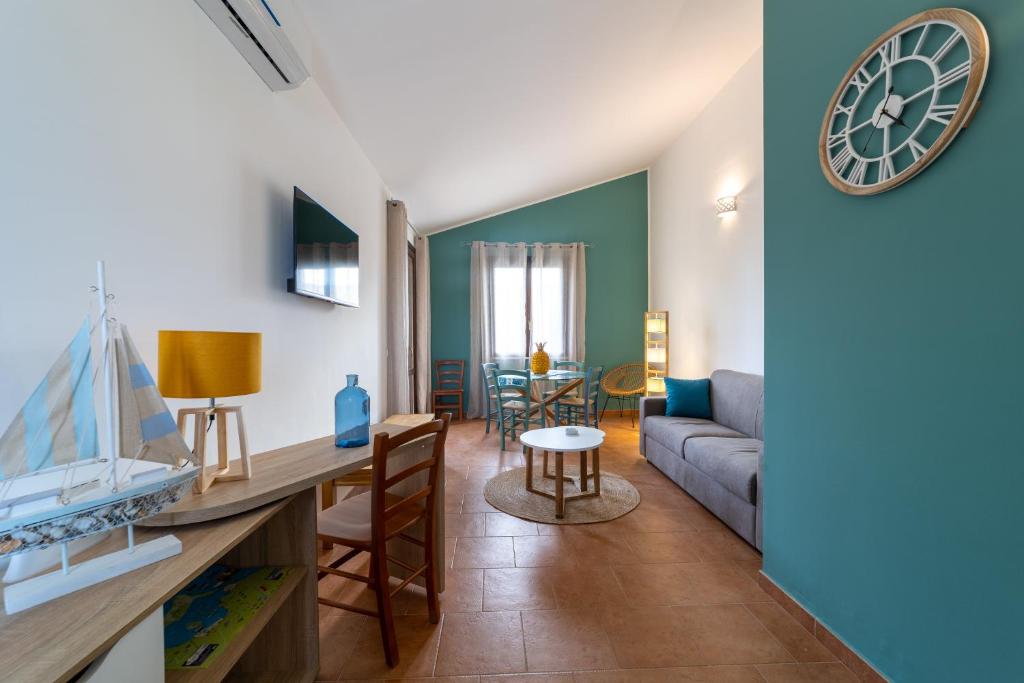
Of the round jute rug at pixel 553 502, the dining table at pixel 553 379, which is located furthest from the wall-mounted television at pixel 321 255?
the dining table at pixel 553 379

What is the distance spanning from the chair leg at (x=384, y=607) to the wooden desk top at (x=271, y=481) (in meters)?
0.35

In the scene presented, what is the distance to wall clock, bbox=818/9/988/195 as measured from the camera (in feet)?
3.67

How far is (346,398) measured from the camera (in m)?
1.70

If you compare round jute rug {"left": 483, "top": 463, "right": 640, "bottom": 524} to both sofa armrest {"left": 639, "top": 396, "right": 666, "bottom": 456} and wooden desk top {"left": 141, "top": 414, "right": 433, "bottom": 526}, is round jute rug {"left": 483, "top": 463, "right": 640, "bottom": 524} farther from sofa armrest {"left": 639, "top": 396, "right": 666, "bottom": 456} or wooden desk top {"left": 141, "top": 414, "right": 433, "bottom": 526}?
wooden desk top {"left": 141, "top": 414, "right": 433, "bottom": 526}

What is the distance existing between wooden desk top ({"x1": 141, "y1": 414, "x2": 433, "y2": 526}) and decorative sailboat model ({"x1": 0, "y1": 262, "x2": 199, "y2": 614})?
128 millimetres

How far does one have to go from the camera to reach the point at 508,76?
293cm

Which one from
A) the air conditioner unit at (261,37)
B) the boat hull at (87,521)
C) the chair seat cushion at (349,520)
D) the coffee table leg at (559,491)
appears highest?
the air conditioner unit at (261,37)

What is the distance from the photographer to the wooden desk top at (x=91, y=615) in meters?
0.61

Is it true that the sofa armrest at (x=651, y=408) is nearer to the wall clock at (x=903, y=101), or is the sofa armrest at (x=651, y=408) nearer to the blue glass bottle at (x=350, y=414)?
the wall clock at (x=903, y=101)

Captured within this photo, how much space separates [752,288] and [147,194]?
13.4 ft

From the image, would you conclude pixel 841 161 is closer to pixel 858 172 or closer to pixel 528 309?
pixel 858 172

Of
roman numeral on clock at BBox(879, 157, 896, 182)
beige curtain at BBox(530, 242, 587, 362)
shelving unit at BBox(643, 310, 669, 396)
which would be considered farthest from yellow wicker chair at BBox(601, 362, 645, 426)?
roman numeral on clock at BBox(879, 157, 896, 182)

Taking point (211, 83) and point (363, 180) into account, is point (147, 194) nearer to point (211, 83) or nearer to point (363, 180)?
point (211, 83)

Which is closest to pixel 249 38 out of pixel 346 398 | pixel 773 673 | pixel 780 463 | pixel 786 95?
pixel 346 398
